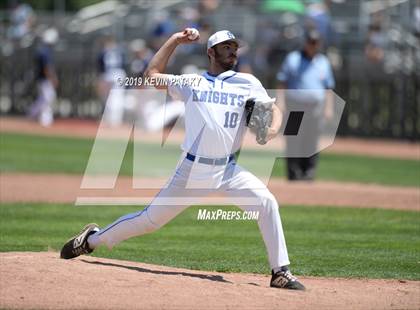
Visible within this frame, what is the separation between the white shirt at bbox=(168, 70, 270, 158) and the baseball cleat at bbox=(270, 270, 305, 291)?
3.92 ft

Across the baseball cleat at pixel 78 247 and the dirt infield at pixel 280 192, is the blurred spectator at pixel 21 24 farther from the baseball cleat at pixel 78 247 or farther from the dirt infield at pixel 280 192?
the baseball cleat at pixel 78 247

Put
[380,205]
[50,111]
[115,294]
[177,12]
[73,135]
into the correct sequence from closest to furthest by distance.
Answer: [115,294] < [380,205] < [73,135] < [50,111] < [177,12]

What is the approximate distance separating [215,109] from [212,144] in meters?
0.32

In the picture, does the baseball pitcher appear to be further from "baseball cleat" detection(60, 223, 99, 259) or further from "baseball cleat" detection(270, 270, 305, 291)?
"baseball cleat" detection(60, 223, 99, 259)

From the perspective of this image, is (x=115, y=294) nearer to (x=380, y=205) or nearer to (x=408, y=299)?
(x=408, y=299)

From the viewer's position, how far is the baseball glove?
338 inches

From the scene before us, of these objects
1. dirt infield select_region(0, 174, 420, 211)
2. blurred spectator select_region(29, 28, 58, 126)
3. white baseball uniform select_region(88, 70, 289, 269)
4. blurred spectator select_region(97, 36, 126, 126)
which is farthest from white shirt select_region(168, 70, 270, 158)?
blurred spectator select_region(29, 28, 58, 126)

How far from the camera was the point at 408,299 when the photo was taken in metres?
8.20

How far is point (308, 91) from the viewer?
17.5 meters

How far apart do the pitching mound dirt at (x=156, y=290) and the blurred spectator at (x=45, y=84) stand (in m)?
21.5

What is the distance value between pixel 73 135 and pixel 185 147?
1995 cm

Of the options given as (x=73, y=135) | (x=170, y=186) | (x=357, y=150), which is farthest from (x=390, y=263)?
(x=73, y=135)

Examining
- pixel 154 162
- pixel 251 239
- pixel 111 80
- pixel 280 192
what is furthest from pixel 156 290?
pixel 111 80

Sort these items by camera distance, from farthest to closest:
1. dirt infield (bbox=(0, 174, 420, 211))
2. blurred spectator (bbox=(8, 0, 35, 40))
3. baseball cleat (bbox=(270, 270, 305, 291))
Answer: blurred spectator (bbox=(8, 0, 35, 40)) → dirt infield (bbox=(0, 174, 420, 211)) → baseball cleat (bbox=(270, 270, 305, 291))
